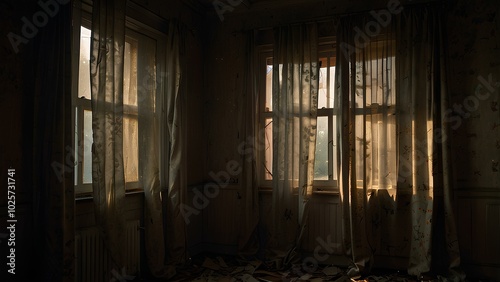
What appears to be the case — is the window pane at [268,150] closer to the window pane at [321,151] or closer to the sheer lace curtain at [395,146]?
the window pane at [321,151]

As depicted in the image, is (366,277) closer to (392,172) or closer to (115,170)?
(392,172)

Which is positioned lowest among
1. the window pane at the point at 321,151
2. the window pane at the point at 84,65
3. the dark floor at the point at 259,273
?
the dark floor at the point at 259,273

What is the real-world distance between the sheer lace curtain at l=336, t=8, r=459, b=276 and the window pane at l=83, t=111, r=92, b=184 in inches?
91.2

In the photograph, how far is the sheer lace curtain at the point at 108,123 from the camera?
2576 millimetres

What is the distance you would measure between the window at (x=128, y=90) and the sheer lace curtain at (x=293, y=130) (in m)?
1.33

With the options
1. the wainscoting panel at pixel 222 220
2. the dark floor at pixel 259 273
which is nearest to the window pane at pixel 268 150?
the wainscoting panel at pixel 222 220

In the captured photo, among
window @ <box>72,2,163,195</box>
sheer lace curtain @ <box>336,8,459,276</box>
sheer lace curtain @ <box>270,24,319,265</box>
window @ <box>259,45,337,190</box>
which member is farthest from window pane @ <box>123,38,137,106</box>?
sheer lace curtain @ <box>336,8,459,276</box>

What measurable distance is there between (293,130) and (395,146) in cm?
102

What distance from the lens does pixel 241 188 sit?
12.9 ft

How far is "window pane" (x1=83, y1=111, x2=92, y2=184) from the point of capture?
267 centimetres

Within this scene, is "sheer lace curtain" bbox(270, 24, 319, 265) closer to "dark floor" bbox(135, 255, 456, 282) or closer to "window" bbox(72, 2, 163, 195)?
"dark floor" bbox(135, 255, 456, 282)

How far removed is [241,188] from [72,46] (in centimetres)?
223

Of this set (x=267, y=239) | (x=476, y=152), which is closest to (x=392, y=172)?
(x=476, y=152)

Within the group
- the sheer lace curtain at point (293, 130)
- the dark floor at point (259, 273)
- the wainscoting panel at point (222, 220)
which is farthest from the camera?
the wainscoting panel at point (222, 220)
